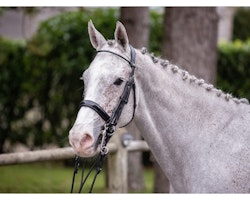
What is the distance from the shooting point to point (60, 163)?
10.5 metres

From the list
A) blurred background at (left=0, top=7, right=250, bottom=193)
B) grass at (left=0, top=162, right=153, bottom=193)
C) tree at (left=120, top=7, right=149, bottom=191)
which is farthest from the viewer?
blurred background at (left=0, top=7, right=250, bottom=193)

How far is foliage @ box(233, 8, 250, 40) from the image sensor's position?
17.8 m

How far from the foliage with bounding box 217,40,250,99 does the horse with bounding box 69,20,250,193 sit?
6829 millimetres

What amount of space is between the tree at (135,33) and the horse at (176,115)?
3.75 m

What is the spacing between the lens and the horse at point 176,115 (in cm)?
335

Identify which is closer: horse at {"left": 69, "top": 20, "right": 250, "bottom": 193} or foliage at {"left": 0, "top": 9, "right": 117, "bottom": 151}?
horse at {"left": 69, "top": 20, "right": 250, "bottom": 193}

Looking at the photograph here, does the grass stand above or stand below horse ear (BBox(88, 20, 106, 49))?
below

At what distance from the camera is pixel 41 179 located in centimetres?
908

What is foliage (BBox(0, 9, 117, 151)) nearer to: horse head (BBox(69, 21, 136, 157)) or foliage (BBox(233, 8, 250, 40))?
Result: horse head (BBox(69, 21, 136, 157))

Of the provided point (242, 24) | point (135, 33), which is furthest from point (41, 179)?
→ point (242, 24)

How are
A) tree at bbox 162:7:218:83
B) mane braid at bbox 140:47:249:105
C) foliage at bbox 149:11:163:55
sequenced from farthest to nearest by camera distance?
foliage at bbox 149:11:163:55 < tree at bbox 162:7:218:83 < mane braid at bbox 140:47:249:105

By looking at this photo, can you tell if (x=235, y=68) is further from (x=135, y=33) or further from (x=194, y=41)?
(x=194, y=41)

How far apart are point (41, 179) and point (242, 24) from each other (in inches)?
435

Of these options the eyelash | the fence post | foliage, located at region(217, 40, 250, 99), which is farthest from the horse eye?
foliage, located at region(217, 40, 250, 99)
